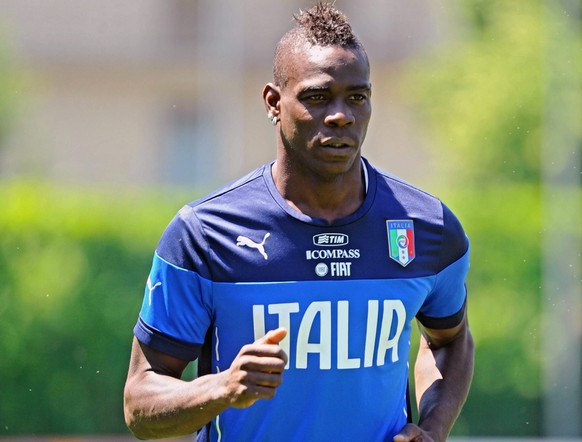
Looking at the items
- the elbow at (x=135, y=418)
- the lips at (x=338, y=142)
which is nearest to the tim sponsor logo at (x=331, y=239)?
the lips at (x=338, y=142)

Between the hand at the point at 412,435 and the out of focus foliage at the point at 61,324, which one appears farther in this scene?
the out of focus foliage at the point at 61,324

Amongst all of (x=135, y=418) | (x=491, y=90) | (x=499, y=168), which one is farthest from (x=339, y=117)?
(x=491, y=90)

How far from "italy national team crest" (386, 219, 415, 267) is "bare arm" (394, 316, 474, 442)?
17.6 inches

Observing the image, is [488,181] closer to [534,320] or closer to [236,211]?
[534,320]

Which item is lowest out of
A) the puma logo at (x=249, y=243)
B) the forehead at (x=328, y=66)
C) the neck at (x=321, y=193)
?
the puma logo at (x=249, y=243)

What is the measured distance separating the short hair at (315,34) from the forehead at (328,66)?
24 millimetres

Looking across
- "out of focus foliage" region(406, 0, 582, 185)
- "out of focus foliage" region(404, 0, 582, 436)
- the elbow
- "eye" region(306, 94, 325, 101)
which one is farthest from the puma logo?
"out of focus foliage" region(406, 0, 582, 185)

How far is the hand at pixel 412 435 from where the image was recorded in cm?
389

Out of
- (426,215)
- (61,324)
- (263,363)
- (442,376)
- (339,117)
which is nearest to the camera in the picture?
(263,363)

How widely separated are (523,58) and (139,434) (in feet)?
33.6

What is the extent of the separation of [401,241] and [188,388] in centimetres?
89

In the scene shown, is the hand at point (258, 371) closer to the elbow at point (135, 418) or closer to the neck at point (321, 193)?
the elbow at point (135, 418)

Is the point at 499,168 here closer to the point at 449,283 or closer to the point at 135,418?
the point at 449,283

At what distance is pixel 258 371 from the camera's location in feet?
11.1
